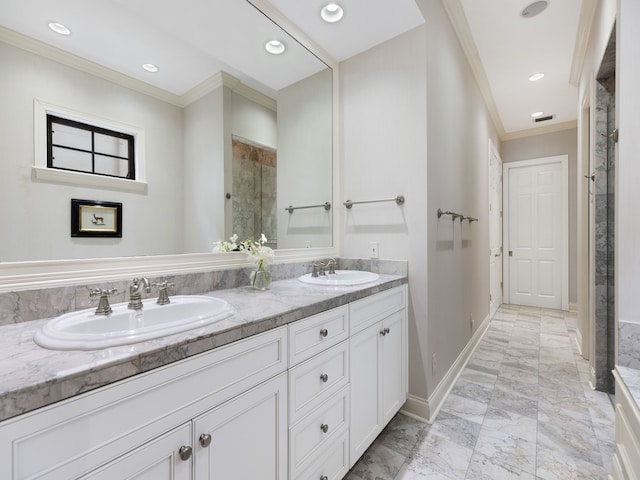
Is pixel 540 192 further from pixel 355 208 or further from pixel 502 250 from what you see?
pixel 355 208

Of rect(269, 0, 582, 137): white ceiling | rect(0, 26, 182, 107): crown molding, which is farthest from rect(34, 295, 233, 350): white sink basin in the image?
rect(269, 0, 582, 137): white ceiling

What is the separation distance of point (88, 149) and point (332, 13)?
5.03ft

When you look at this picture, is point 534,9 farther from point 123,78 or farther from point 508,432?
point 508,432

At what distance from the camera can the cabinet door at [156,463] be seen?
2.00 ft

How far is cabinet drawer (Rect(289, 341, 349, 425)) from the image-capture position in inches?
41.3

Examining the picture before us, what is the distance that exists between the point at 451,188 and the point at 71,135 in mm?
2216

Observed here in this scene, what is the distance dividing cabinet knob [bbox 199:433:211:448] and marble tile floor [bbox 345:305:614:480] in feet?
3.25

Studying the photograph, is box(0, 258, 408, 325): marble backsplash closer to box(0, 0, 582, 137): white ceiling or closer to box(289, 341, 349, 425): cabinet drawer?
box(289, 341, 349, 425): cabinet drawer

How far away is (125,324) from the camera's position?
0.98 m

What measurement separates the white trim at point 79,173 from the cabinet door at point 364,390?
114cm

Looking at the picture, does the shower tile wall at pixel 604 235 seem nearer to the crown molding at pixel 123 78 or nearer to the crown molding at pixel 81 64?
the crown molding at pixel 123 78

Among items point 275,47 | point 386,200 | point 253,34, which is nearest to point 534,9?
point 386,200

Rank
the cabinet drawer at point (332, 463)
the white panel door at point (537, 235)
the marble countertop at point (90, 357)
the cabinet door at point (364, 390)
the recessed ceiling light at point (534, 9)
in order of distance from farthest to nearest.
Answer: the white panel door at point (537, 235)
the recessed ceiling light at point (534, 9)
the cabinet door at point (364, 390)
the cabinet drawer at point (332, 463)
the marble countertop at point (90, 357)

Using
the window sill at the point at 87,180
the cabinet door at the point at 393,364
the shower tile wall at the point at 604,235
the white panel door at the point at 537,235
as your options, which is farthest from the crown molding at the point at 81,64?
the white panel door at the point at 537,235
